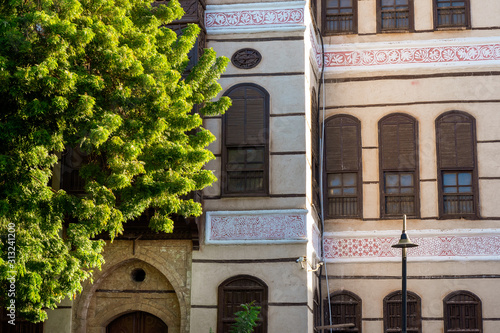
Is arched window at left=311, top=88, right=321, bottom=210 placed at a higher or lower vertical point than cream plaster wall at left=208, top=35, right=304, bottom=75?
lower

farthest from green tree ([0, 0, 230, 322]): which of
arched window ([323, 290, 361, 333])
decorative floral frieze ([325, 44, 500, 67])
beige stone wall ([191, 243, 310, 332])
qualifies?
decorative floral frieze ([325, 44, 500, 67])

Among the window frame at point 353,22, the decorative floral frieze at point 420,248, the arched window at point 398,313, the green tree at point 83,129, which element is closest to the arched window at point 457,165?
the decorative floral frieze at point 420,248

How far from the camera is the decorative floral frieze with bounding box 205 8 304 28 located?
17.5 m

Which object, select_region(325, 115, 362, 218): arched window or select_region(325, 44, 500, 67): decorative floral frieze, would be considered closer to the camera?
select_region(325, 115, 362, 218): arched window

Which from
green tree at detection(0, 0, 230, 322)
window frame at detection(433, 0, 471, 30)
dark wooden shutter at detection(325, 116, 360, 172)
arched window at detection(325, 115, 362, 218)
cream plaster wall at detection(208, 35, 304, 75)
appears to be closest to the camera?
green tree at detection(0, 0, 230, 322)

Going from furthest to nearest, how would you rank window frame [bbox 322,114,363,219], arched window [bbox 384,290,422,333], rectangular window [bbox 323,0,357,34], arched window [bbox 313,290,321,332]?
rectangular window [bbox 323,0,357,34], window frame [bbox 322,114,363,219], arched window [bbox 384,290,422,333], arched window [bbox 313,290,321,332]

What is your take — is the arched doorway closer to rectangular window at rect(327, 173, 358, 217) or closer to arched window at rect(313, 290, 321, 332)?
arched window at rect(313, 290, 321, 332)

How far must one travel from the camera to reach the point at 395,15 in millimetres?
19641

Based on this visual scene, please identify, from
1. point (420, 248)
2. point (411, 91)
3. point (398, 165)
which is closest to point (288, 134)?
point (398, 165)

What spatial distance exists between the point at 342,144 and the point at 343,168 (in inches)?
22.2

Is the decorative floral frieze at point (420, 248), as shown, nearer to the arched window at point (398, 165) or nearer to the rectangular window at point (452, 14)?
the arched window at point (398, 165)

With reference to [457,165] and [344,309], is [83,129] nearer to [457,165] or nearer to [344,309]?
[344,309]

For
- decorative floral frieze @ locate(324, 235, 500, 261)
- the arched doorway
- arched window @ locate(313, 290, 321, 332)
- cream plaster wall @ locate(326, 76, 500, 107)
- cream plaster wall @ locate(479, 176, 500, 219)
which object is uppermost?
cream plaster wall @ locate(326, 76, 500, 107)

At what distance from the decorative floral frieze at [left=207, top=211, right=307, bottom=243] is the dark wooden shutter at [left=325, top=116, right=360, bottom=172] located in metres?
2.74
